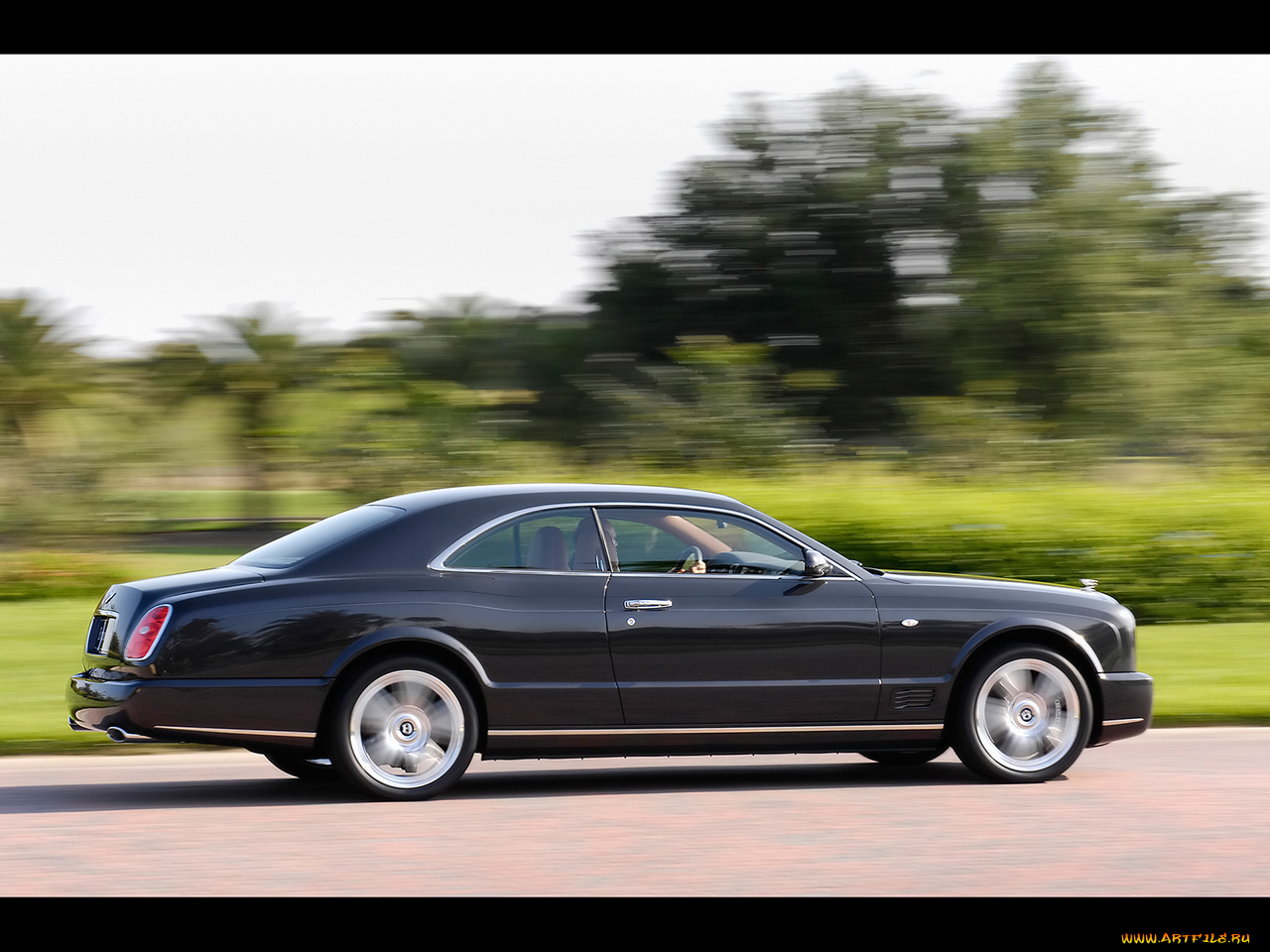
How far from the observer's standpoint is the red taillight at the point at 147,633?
7.02 meters

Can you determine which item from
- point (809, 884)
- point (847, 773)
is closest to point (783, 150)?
point (847, 773)

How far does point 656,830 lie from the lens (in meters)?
6.64

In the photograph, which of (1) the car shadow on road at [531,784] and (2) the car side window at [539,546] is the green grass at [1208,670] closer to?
(1) the car shadow on road at [531,784]

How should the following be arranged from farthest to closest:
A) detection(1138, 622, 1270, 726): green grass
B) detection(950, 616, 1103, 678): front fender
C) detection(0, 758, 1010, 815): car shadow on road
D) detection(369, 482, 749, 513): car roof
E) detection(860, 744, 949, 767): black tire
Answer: detection(1138, 622, 1270, 726): green grass
detection(860, 744, 949, 767): black tire
detection(950, 616, 1103, 678): front fender
detection(369, 482, 749, 513): car roof
detection(0, 758, 1010, 815): car shadow on road

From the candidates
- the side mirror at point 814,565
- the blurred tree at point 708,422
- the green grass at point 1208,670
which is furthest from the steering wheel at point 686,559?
the blurred tree at point 708,422

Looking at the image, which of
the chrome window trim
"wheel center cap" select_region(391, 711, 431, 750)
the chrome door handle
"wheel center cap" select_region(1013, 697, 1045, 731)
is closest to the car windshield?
the chrome window trim

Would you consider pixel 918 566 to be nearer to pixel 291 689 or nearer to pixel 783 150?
pixel 291 689

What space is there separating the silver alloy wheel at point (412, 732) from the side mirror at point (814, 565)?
1.86m

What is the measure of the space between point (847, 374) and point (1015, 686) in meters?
27.4

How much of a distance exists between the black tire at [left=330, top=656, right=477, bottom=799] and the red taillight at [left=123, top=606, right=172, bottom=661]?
900 millimetres

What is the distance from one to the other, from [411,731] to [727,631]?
5.22 feet

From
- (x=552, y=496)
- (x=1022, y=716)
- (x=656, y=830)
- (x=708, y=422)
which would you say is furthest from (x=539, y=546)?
(x=708, y=422)

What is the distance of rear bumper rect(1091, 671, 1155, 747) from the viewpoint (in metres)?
7.99

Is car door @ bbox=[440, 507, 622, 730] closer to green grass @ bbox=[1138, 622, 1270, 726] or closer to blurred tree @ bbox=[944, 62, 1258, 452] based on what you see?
green grass @ bbox=[1138, 622, 1270, 726]
